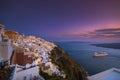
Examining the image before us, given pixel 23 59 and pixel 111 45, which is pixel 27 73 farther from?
pixel 111 45

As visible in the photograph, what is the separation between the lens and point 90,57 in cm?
790

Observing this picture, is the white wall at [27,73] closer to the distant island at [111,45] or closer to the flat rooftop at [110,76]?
the flat rooftop at [110,76]

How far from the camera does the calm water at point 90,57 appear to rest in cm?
711

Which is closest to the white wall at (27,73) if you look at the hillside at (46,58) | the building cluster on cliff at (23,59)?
the building cluster on cliff at (23,59)

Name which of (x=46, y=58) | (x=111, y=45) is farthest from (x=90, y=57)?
(x=46, y=58)

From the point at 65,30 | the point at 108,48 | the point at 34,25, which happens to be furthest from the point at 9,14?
the point at 108,48

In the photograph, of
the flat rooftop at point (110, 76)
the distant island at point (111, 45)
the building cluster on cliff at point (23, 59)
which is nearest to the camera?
the building cluster on cliff at point (23, 59)

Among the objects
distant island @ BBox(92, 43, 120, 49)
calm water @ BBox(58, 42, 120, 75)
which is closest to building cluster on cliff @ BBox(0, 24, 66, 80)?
calm water @ BBox(58, 42, 120, 75)

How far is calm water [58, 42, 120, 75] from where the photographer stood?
7110mm

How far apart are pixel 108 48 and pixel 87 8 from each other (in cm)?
230

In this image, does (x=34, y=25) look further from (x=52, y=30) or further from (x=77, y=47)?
(x=77, y=47)

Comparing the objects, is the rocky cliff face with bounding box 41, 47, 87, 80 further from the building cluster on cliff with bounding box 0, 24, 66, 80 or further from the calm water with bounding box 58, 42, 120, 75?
the calm water with bounding box 58, 42, 120, 75

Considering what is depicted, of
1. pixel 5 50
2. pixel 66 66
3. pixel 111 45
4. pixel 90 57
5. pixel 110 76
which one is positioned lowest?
pixel 110 76

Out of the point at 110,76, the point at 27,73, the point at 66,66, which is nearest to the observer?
the point at 27,73
